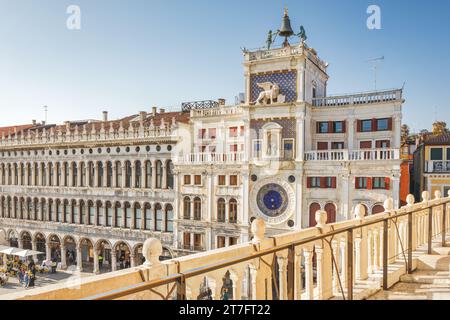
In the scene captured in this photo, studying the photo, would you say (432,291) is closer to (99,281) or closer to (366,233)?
(366,233)

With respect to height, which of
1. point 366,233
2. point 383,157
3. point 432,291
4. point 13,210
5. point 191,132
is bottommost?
point 13,210

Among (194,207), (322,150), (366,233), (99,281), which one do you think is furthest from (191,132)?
(99,281)

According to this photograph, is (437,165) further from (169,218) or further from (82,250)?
(82,250)

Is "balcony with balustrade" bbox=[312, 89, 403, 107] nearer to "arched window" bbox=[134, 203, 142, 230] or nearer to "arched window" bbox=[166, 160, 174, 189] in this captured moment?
"arched window" bbox=[166, 160, 174, 189]

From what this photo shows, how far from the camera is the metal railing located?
3.43 meters

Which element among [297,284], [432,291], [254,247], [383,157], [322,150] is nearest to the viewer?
[254,247]

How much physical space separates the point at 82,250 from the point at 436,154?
1249 inches

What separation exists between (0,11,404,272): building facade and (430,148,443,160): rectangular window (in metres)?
3.94

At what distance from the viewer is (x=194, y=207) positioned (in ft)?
95.7

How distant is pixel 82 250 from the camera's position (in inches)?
1426

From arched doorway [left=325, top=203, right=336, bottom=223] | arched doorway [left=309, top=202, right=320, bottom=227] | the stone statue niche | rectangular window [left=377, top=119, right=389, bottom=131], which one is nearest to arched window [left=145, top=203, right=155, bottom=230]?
the stone statue niche
